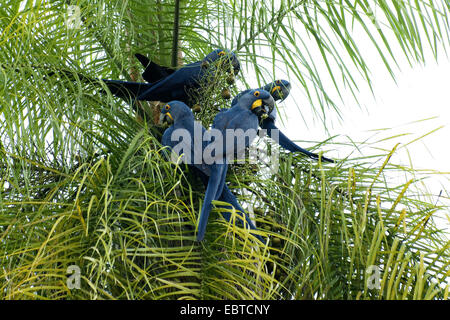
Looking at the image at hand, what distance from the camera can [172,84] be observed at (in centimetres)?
191

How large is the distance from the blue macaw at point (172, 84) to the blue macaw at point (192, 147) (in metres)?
0.17

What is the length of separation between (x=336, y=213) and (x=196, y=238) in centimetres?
48

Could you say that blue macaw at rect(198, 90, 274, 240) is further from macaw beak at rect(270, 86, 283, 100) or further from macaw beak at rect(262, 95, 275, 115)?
macaw beak at rect(270, 86, 283, 100)

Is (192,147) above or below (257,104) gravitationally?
below

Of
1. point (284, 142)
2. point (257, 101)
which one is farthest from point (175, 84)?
point (284, 142)

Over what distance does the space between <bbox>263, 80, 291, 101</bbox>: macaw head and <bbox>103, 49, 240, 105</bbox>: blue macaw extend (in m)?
0.13

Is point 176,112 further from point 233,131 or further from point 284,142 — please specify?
point 284,142

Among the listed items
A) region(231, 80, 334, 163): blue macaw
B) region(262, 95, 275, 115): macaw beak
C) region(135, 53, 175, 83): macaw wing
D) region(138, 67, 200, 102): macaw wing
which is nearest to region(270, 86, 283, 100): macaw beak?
region(231, 80, 334, 163): blue macaw

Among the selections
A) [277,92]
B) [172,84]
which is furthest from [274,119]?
[172,84]

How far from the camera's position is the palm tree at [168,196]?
1.46 meters

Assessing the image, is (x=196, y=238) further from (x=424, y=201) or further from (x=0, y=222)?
(x=424, y=201)

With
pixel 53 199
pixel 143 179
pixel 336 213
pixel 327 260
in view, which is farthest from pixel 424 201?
pixel 53 199

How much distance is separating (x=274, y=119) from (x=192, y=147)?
1.27 feet

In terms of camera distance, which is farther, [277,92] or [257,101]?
[277,92]
